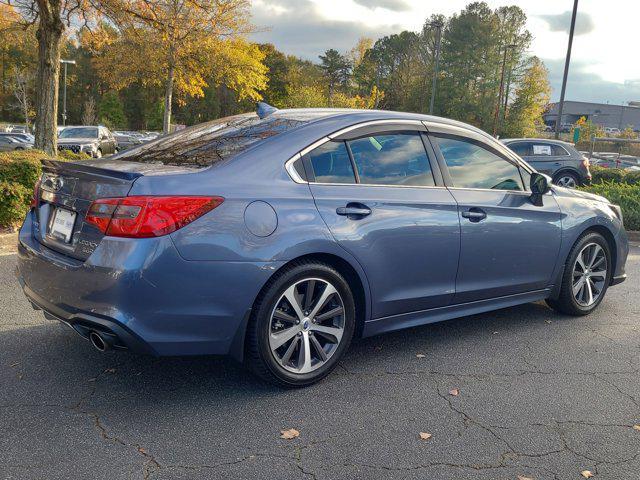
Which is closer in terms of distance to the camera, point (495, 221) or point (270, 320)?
point (270, 320)

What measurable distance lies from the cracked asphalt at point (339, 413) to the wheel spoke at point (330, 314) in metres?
0.41

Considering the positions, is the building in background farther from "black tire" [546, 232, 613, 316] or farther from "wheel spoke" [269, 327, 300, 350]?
"wheel spoke" [269, 327, 300, 350]

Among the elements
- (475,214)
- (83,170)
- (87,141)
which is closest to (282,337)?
(83,170)

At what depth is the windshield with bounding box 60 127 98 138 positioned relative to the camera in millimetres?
24344

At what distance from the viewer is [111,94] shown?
64.2m

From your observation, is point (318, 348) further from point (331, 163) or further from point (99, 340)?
point (99, 340)

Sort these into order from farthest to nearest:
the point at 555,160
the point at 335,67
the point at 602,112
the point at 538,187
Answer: the point at 602,112 → the point at 335,67 → the point at 555,160 → the point at 538,187

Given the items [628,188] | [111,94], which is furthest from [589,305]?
[111,94]

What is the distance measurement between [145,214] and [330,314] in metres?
1.23

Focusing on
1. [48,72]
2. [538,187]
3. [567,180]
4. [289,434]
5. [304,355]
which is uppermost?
[48,72]

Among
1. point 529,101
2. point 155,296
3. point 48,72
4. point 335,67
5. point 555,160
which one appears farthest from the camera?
point 335,67

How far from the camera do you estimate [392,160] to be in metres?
3.95

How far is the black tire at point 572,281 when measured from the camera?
5.02 meters

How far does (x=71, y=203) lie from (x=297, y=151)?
1263 millimetres
